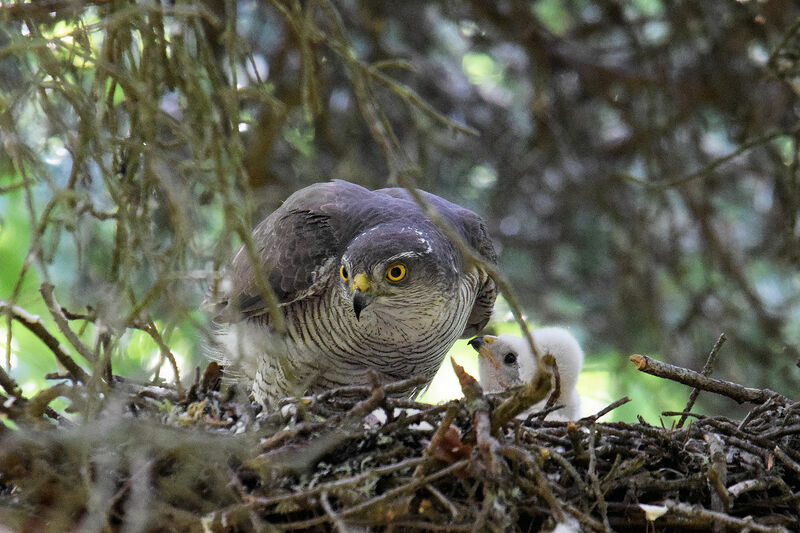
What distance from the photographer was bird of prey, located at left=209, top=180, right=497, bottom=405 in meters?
3.50

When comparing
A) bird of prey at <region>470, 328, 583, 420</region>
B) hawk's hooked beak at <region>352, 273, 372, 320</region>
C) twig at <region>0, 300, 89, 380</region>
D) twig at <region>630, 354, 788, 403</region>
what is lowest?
bird of prey at <region>470, 328, 583, 420</region>

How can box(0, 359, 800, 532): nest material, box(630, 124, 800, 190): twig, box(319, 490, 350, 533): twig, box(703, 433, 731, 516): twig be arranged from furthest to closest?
box(630, 124, 800, 190): twig, box(703, 433, 731, 516): twig, box(0, 359, 800, 532): nest material, box(319, 490, 350, 533): twig

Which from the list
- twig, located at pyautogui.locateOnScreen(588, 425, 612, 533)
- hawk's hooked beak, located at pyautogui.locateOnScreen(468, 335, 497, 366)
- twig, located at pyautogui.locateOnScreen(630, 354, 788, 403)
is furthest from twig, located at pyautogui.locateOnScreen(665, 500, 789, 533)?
hawk's hooked beak, located at pyautogui.locateOnScreen(468, 335, 497, 366)

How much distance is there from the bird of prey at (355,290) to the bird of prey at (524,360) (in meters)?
0.26

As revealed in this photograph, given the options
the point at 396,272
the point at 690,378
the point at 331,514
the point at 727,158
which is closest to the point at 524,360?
the point at 396,272

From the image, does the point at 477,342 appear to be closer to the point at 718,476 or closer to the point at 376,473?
the point at 718,476

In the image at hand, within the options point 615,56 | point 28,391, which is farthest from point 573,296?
point 28,391

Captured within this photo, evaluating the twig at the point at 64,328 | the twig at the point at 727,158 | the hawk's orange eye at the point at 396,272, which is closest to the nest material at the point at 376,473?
the twig at the point at 64,328

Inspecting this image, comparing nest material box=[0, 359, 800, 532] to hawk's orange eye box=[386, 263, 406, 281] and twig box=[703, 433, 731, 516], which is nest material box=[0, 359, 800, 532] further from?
hawk's orange eye box=[386, 263, 406, 281]

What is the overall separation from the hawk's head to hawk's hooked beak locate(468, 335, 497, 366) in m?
0.57

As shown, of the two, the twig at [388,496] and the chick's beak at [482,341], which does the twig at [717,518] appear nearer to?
the twig at [388,496]

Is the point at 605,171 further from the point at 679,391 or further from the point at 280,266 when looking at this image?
the point at 280,266

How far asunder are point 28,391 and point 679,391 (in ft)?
14.1

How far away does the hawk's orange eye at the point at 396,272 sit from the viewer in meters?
3.47
